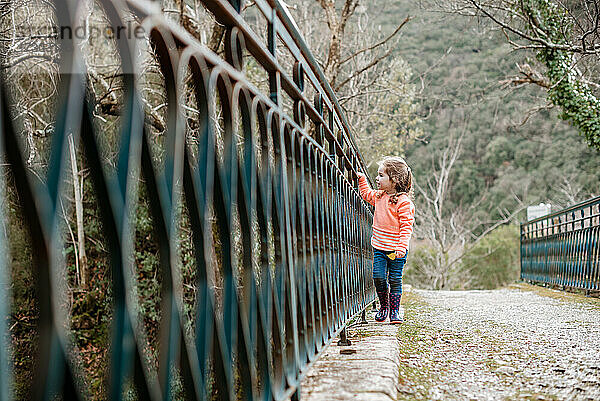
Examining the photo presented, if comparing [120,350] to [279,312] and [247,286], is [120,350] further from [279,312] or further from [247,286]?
[279,312]

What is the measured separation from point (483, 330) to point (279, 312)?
303cm

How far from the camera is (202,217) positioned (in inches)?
40.7

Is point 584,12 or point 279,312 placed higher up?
point 584,12

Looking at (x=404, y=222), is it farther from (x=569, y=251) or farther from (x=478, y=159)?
(x=478, y=159)

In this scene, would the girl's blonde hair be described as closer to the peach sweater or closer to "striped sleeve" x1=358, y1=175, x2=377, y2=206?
the peach sweater

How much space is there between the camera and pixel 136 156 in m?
0.80

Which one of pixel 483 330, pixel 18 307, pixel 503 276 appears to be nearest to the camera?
pixel 18 307

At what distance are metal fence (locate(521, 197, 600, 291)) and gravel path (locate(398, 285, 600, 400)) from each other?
8.91 ft

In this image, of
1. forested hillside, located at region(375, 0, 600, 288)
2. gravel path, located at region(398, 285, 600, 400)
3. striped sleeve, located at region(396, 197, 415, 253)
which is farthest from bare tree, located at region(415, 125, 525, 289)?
striped sleeve, located at region(396, 197, 415, 253)

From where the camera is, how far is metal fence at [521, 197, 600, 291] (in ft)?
24.9

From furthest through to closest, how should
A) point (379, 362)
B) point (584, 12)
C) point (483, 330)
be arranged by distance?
point (584, 12)
point (483, 330)
point (379, 362)

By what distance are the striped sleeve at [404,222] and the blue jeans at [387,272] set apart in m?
0.08

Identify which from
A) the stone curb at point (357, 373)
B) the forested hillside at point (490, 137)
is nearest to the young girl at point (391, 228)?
the stone curb at point (357, 373)

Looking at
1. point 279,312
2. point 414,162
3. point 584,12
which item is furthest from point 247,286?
point 414,162
